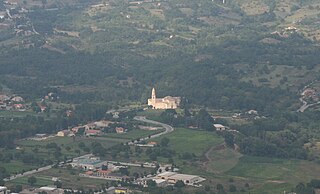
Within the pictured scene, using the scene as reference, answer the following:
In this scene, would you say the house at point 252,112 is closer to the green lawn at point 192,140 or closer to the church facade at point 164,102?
the church facade at point 164,102

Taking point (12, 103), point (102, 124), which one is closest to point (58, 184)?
point (102, 124)

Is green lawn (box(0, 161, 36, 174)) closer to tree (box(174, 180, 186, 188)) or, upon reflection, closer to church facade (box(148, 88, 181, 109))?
tree (box(174, 180, 186, 188))

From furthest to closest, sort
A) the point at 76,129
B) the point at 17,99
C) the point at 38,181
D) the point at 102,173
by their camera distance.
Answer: the point at 17,99 < the point at 76,129 < the point at 102,173 < the point at 38,181

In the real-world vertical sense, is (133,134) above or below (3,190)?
below

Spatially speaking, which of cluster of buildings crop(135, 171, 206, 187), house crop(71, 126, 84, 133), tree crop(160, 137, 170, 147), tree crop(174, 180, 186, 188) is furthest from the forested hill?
tree crop(174, 180, 186, 188)

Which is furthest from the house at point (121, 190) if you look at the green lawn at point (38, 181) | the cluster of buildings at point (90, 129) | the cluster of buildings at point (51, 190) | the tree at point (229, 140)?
the cluster of buildings at point (90, 129)

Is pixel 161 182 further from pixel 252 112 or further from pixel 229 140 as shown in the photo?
pixel 252 112
